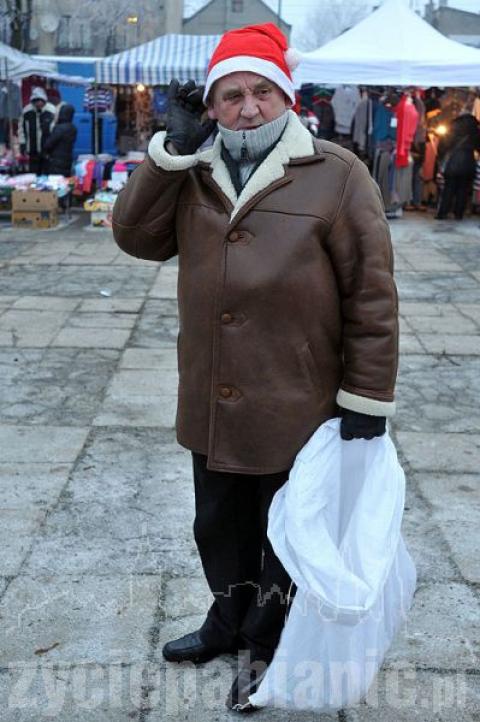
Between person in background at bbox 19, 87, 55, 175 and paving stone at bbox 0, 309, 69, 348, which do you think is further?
person in background at bbox 19, 87, 55, 175

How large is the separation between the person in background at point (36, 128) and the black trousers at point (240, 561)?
1173 centimetres

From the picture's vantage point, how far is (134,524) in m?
3.46

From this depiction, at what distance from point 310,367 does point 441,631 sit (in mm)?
1162

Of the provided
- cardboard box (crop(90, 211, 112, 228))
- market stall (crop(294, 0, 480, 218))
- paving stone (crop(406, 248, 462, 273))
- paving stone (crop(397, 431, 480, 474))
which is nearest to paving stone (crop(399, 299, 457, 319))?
paving stone (crop(406, 248, 462, 273))

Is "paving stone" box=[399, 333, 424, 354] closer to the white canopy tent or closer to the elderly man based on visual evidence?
the elderly man

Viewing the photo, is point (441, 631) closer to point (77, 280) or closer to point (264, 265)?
point (264, 265)

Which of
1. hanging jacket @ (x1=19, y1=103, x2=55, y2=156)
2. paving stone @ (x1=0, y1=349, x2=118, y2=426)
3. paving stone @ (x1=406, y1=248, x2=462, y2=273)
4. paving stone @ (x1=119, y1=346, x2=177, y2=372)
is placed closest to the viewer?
paving stone @ (x1=0, y1=349, x2=118, y2=426)

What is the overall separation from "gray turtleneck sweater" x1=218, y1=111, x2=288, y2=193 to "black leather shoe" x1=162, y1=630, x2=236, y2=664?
4.56 ft

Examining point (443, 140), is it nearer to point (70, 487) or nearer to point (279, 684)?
point (70, 487)

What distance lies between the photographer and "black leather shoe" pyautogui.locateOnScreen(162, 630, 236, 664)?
259 cm

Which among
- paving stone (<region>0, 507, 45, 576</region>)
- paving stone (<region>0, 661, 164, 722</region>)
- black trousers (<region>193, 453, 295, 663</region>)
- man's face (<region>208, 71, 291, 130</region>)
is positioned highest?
man's face (<region>208, 71, 291, 130</region>)

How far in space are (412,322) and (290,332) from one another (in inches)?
195

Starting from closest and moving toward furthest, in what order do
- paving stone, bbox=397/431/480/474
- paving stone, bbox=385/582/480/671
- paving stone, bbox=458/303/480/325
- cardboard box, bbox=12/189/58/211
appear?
paving stone, bbox=385/582/480/671 < paving stone, bbox=397/431/480/474 < paving stone, bbox=458/303/480/325 < cardboard box, bbox=12/189/58/211

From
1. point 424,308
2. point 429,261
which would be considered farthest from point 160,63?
point 424,308
